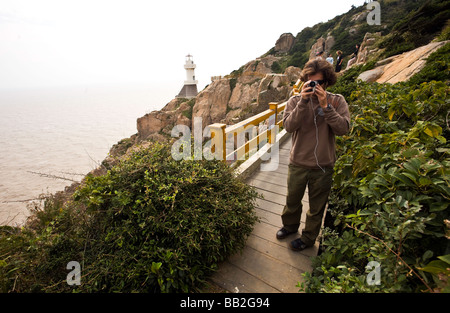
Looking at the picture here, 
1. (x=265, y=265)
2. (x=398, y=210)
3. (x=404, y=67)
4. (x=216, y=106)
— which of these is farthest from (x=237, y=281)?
(x=216, y=106)

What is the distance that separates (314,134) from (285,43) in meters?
51.5

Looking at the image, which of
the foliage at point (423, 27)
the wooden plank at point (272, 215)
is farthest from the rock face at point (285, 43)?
the wooden plank at point (272, 215)

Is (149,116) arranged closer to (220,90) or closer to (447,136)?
(220,90)

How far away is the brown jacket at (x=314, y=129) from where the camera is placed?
6.29 ft

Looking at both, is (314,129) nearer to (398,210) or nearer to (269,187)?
(398,210)

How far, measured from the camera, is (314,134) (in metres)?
2.01

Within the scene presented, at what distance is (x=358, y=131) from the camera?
2.64 meters

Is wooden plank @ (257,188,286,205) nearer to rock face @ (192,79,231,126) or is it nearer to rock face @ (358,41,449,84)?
rock face @ (358,41,449,84)

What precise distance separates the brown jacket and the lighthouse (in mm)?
38646

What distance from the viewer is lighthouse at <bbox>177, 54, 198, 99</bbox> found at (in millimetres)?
38562

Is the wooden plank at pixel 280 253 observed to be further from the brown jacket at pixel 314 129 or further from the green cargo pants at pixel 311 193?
the brown jacket at pixel 314 129

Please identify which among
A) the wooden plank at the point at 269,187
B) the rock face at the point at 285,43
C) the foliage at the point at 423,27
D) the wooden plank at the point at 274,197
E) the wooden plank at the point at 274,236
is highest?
the rock face at the point at 285,43

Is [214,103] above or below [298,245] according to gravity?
above

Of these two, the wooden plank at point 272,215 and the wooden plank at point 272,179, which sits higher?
the wooden plank at point 272,179
